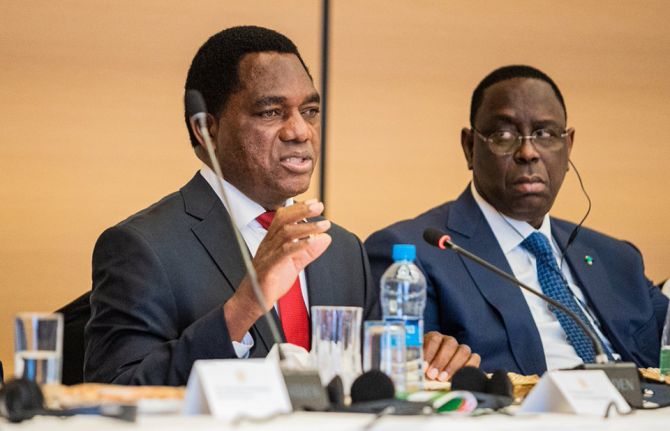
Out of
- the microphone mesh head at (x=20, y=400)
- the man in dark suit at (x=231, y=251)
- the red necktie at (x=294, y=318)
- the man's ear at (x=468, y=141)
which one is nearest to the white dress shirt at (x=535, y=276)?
the man's ear at (x=468, y=141)

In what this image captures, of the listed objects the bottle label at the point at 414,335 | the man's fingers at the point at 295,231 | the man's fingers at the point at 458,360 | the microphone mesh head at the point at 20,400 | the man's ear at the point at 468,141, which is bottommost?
the man's fingers at the point at 458,360

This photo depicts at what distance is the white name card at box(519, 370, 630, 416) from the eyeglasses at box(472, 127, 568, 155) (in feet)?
5.52

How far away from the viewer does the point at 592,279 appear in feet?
12.0

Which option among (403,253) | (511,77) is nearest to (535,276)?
(511,77)

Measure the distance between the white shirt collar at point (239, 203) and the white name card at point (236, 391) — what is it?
4.12ft

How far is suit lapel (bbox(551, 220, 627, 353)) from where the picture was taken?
3547mm

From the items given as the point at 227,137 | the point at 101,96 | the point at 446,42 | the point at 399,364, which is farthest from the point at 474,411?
the point at 446,42

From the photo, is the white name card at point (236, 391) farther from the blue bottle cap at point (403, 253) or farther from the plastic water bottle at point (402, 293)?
the plastic water bottle at point (402, 293)

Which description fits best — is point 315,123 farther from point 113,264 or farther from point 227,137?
point 113,264

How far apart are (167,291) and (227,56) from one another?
70 centimetres

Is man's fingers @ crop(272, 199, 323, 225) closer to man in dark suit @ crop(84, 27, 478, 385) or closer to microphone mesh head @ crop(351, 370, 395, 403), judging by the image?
man in dark suit @ crop(84, 27, 478, 385)

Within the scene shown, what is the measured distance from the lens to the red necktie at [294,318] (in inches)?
111

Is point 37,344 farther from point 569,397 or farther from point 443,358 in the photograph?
point 443,358

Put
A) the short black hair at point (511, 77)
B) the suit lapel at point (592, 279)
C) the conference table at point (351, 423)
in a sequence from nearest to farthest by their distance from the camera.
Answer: the conference table at point (351, 423)
the suit lapel at point (592, 279)
the short black hair at point (511, 77)
